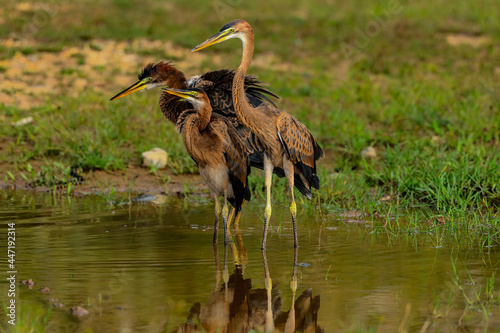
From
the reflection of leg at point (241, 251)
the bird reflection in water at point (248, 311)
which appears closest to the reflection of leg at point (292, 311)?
the bird reflection in water at point (248, 311)

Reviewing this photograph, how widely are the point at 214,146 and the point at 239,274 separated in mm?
1360

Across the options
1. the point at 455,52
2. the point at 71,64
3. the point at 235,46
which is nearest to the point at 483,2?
the point at 455,52

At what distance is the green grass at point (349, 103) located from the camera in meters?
7.47

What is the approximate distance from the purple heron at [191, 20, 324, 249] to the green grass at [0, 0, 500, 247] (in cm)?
99

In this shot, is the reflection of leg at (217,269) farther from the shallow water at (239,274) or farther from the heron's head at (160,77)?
the heron's head at (160,77)

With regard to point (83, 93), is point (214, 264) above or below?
below

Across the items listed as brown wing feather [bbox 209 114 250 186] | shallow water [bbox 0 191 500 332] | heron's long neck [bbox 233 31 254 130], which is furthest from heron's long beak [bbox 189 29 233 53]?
shallow water [bbox 0 191 500 332]

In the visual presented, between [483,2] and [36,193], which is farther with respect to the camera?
[483,2]

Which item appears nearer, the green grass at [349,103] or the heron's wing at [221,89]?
the heron's wing at [221,89]

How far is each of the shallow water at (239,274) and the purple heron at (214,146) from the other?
0.47m

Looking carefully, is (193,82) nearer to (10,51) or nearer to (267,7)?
(10,51)

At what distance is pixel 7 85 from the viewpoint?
11.3 metres

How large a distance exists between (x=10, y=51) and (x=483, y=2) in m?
10.4

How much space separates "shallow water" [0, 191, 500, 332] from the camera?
13.9 feet
